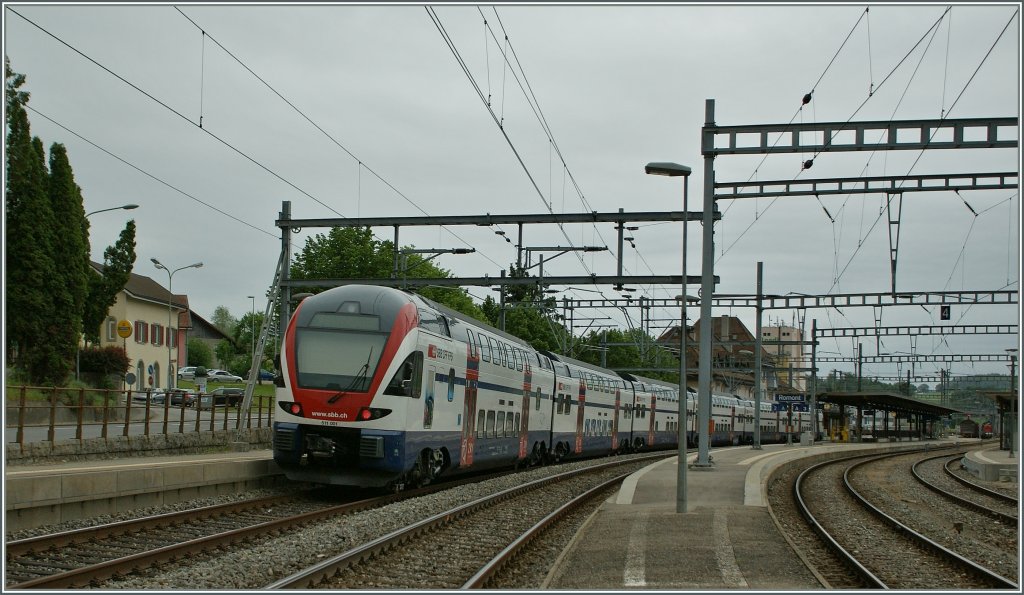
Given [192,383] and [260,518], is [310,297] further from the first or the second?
[192,383]

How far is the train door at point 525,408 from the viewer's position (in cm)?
2723

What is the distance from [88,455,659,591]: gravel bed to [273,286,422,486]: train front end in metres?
1.28

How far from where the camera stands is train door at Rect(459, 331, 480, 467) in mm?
21953

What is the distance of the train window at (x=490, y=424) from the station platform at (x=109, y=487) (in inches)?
207

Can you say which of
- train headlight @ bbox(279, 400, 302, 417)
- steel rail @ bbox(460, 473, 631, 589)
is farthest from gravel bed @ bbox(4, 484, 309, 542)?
steel rail @ bbox(460, 473, 631, 589)

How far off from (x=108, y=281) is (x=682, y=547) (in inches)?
1700

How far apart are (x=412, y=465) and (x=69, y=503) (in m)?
6.27

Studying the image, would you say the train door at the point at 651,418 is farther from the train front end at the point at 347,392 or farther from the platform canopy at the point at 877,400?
the train front end at the point at 347,392

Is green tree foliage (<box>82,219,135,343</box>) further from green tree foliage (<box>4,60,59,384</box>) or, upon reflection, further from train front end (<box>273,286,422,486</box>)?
train front end (<box>273,286,422,486</box>)

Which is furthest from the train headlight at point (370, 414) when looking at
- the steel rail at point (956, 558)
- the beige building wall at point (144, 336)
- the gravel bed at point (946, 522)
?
the beige building wall at point (144, 336)

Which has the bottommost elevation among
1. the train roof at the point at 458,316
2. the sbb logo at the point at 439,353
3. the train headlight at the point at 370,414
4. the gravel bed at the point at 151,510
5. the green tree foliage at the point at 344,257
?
the gravel bed at the point at 151,510

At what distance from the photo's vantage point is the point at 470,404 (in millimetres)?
22219

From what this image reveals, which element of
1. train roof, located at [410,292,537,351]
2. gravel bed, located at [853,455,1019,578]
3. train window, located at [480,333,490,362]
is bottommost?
gravel bed, located at [853,455,1019,578]

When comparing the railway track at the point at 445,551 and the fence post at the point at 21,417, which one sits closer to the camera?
the railway track at the point at 445,551
